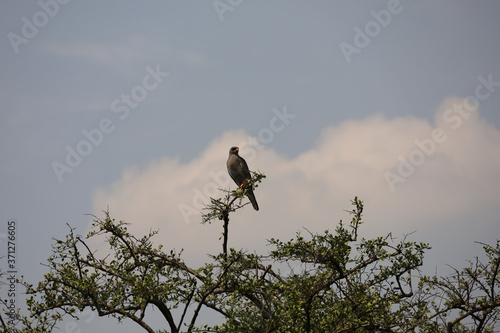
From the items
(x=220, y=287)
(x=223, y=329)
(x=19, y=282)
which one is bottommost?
(x=223, y=329)

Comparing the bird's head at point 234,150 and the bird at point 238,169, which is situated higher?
the bird's head at point 234,150

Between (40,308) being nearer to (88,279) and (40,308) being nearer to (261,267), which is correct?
(88,279)

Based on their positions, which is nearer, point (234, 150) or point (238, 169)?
point (238, 169)

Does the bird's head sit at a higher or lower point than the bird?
higher

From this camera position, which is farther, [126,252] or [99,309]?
[126,252]

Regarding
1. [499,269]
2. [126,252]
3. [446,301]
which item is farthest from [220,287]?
[499,269]

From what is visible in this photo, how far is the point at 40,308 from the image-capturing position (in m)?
10.7

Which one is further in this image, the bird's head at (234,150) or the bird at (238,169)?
the bird's head at (234,150)

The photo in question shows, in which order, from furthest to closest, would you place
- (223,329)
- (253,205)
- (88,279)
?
(253,205) < (88,279) < (223,329)

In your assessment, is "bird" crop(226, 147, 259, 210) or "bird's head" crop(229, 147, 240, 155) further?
"bird's head" crop(229, 147, 240, 155)

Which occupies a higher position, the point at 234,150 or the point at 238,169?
the point at 234,150

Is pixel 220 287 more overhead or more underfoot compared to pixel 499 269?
more overhead

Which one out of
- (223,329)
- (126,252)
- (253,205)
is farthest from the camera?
(253,205)

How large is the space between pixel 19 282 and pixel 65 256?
1.19 meters
